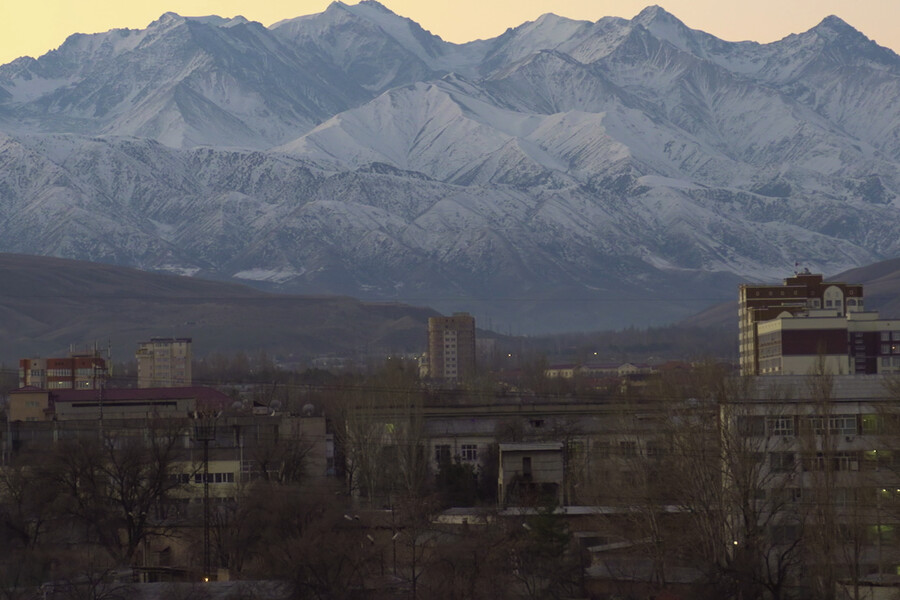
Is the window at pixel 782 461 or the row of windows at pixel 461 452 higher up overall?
the window at pixel 782 461

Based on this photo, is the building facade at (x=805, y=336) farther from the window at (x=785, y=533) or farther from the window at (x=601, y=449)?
the window at (x=785, y=533)

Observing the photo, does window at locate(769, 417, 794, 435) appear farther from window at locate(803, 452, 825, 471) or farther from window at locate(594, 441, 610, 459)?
window at locate(594, 441, 610, 459)

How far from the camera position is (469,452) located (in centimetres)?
7688

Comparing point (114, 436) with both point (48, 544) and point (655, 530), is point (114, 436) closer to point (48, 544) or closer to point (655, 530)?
point (48, 544)

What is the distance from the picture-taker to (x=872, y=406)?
56.2m

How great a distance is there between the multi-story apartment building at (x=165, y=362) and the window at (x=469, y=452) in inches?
3020

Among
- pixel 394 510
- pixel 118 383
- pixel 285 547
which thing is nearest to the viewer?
pixel 285 547

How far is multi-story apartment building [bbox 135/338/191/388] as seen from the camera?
6261 inches

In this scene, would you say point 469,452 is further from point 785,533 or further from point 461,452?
point 785,533

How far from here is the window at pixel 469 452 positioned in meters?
76.4

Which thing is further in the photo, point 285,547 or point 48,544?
point 48,544

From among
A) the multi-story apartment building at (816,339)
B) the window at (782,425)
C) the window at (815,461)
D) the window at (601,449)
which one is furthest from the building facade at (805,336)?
the window at (815,461)

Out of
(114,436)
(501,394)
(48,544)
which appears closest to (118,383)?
(501,394)

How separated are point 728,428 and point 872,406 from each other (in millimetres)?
7360
